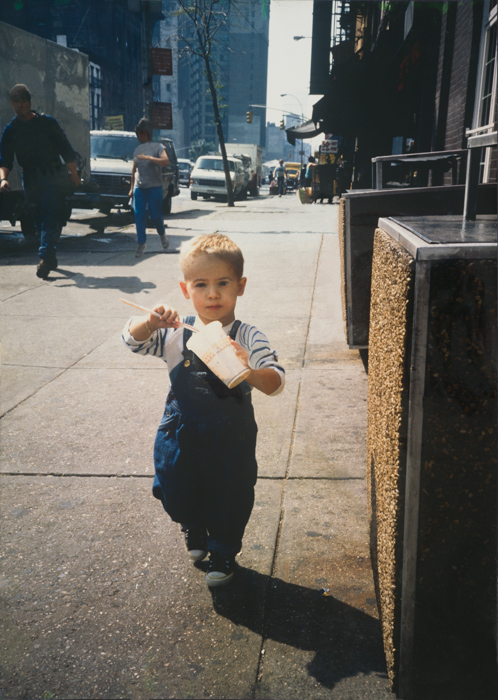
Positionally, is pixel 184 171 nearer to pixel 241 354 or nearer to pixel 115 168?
pixel 115 168

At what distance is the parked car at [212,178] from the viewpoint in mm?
27547

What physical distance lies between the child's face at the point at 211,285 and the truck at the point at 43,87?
29.3 ft

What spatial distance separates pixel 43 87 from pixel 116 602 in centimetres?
1144

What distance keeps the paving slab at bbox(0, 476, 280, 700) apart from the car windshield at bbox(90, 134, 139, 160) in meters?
15.6

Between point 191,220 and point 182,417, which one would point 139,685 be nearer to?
point 182,417

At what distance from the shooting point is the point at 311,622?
213 centimetres

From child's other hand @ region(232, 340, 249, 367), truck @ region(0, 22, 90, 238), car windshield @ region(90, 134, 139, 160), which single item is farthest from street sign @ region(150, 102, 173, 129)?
child's other hand @ region(232, 340, 249, 367)

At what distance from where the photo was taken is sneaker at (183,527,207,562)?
2.42m

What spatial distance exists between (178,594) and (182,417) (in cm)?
63

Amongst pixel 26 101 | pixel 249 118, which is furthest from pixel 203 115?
pixel 26 101

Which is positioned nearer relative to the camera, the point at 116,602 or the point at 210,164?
the point at 116,602

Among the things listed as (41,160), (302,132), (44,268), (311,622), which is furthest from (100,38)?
(311,622)

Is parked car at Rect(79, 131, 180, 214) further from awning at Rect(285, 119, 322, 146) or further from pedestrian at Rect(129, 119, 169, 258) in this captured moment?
awning at Rect(285, 119, 322, 146)

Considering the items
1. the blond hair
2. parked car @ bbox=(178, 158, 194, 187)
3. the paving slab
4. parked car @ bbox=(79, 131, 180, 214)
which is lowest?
the paving slab
